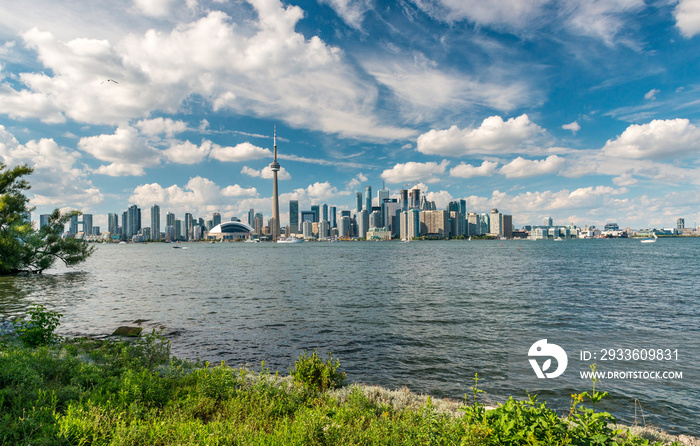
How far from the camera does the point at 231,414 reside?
33.6 feet

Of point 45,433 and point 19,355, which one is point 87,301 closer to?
point 19,355

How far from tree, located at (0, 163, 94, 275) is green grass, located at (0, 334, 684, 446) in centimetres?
6115

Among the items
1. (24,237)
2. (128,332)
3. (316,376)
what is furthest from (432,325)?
(24,237)

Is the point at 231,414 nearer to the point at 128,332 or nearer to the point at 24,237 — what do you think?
the point at 128,332

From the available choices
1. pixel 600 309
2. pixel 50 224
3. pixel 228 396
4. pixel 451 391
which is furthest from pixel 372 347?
pixel 50 224

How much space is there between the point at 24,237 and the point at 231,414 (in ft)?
237

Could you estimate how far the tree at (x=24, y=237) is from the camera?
57.8 m

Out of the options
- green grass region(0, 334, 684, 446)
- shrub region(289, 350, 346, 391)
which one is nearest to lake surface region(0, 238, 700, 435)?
shrub region(289, 350, 346, 391)

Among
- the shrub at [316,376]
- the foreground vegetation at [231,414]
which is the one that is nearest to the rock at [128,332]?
the foreground vegetation at [231,414]

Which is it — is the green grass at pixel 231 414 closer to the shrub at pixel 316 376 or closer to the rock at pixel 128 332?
the shrub at pixel 316 376

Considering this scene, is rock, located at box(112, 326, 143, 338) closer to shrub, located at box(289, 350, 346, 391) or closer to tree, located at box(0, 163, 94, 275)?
shrub, located at box(289, 350, 346, 391)

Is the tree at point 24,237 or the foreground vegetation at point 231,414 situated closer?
the foreground vegetation at point 231,414

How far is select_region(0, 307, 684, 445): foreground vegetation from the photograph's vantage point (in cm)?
720

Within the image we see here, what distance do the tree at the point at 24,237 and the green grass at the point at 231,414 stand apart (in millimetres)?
61149
